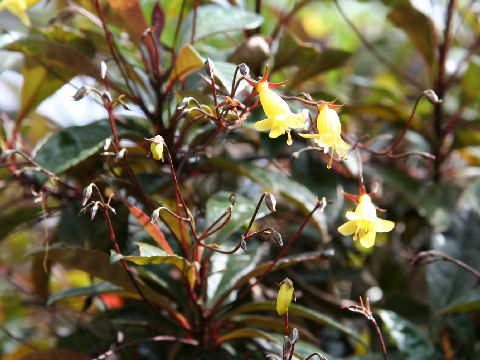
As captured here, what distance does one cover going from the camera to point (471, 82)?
4.20ft

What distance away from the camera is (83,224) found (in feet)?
3.51

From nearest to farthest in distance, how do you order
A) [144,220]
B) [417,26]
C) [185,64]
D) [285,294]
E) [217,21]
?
[285,294]
[144,220]
[185,64]
[217,21]
[417,26]

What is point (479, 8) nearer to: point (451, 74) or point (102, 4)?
point (451, 74)

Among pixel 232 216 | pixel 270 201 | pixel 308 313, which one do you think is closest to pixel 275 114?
pixel 270 201

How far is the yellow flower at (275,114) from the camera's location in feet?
2.34

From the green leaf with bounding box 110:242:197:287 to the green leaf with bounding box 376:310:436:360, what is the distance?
0.34 metres

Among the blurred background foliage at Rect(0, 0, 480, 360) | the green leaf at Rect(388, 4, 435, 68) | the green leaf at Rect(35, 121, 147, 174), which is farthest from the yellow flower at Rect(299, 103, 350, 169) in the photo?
the green leaf at Rect(388, 4, 435, 68)

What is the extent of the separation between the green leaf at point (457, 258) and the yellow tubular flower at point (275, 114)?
0.53 m

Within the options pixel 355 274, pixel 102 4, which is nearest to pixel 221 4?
pixel 102 4

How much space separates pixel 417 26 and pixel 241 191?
1.69ft

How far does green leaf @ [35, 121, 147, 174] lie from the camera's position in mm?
886

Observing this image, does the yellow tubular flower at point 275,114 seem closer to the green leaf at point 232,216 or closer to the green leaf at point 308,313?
the green leaf at point 232,216

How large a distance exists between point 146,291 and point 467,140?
78 centimetres

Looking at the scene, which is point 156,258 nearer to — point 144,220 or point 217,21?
point 144,220
